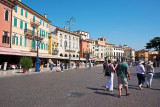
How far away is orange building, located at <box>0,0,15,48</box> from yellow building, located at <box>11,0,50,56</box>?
3.50 feet

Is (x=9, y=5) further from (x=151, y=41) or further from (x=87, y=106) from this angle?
(x=151, y=41)

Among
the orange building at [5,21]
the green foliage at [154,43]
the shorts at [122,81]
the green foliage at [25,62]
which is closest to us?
the shorts at [122,81]

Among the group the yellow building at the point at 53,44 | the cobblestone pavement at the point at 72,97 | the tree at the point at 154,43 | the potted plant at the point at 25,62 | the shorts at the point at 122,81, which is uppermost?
the tree at the point at 154,43

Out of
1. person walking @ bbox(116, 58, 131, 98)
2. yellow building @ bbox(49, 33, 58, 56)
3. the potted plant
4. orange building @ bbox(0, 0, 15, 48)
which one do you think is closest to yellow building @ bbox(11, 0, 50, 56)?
orange building @ bbox(0, 0, 15, 48)

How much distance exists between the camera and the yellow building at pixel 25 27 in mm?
→ 26203

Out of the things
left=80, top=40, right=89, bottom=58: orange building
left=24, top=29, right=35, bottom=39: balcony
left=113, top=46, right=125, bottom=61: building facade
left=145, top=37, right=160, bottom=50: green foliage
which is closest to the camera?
left=24, top=29, right=35, bottom=39: balcony

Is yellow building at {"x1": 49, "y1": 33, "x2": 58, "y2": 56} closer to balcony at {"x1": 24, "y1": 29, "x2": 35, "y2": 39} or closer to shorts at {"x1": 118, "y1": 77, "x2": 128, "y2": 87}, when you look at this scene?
balcony at {"x1": 24, "y1": 29, "x2": 35, "y2": 39}

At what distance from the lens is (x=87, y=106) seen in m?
4.64

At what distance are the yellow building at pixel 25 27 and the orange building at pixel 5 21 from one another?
1065 millimetres

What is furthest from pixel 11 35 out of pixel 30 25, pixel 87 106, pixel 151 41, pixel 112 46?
pixel 112 46

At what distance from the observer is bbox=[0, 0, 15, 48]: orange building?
22797 mm

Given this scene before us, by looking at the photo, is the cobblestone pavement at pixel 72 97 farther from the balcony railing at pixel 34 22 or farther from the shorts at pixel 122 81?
the balcony railing at pixel 34 22

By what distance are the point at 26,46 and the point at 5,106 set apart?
26.4 m

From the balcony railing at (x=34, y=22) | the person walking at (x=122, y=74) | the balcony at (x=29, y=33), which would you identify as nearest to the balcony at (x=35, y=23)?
the balcony railing at (x=34, y=22)
